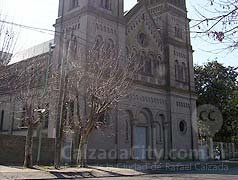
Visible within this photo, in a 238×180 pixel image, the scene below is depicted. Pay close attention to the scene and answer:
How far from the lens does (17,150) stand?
2462 centimetres

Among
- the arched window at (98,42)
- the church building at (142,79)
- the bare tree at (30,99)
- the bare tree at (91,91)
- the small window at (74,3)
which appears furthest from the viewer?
the small window at (74,3)

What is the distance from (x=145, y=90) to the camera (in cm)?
3350

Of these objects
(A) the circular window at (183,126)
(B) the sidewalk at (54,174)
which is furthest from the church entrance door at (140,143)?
(B) the sidewalk at (54,174)

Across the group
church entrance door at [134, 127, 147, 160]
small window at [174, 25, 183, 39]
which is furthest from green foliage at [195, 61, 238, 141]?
church entrance door at [134, 127, 147, 160]

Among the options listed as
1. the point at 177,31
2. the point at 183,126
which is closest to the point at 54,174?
the point at 183,126

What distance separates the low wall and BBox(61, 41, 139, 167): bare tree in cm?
213

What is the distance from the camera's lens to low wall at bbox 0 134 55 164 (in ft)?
78.6

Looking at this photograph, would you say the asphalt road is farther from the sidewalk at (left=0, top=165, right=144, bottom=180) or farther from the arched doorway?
the arched doorway

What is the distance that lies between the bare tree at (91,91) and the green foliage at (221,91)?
20.9 m

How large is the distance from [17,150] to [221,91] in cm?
2890

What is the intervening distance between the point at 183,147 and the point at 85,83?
16.8 m

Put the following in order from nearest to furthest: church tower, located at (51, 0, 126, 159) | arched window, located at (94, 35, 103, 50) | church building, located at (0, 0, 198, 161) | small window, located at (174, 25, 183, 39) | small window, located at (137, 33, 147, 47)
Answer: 1. church tower, located at (51, 0, 126, 159)
2. arched window, located at (94, 35, 103, 50)
3. church building, located at (0, 0, 198, 161)
4. small window, located at (137, 33, 147, 47)
5. small window, located at (174, 25, 183, 39)

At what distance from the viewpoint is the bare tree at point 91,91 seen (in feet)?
73.2

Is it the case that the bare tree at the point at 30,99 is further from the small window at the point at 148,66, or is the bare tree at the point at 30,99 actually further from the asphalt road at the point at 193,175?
the small window at the point at 148,66
